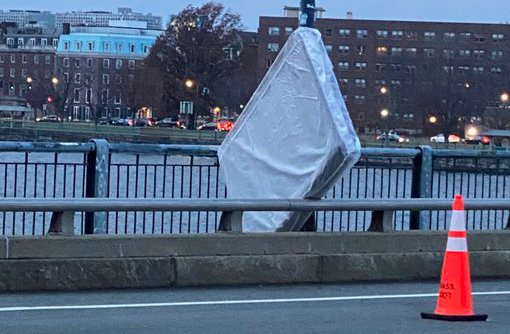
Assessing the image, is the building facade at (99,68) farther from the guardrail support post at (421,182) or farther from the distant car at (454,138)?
the guardrail support post at (421,182)

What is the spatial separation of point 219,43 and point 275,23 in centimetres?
848

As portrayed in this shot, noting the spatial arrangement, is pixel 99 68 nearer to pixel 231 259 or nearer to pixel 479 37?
pixel 479 37

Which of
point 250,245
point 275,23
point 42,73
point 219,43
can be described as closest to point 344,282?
point 250,245

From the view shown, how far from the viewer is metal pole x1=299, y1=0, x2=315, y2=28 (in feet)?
42.9

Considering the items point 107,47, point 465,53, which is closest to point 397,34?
point 465,53

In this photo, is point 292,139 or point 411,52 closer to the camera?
point 292,139

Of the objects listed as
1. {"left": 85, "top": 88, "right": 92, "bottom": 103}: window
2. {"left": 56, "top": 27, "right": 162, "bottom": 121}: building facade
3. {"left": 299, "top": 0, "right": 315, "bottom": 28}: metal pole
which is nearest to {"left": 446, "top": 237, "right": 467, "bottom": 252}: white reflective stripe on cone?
{"left": 299, "top": 0, "right": 315, "bottom": 28}: metal pole

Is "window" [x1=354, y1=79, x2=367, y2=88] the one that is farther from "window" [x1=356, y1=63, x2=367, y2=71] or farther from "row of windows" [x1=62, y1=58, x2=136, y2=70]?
"row of windows" [x1=62, y1=58, x2=136, y2=70]

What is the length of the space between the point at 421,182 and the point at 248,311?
4.03 metres

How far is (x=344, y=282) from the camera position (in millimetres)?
12781

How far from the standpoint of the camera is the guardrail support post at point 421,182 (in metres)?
14.1

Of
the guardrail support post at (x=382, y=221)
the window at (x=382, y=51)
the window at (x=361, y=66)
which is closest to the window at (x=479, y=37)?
the window at (x=382, y=51)

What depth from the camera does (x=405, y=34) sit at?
102438 mm

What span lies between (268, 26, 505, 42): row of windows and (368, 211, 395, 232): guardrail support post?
292 feet
